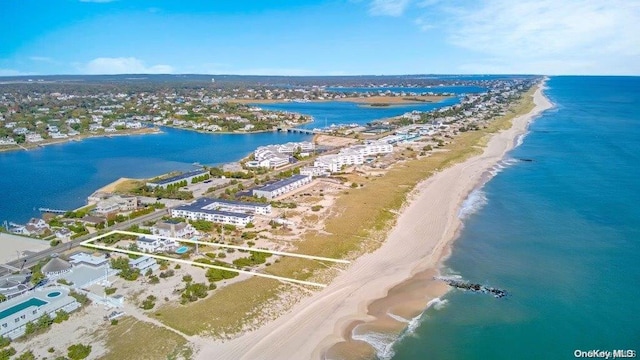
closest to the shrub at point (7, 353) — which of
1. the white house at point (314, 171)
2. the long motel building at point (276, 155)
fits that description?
the white house at point (314, 171)

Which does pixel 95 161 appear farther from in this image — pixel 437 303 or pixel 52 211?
pixel 437 303

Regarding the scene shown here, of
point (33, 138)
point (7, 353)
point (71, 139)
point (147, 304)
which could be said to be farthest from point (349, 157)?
point (33, 138)

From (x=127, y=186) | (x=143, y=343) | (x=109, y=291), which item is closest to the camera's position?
(x=143, y=343)

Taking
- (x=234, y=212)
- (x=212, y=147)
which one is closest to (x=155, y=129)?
(x=212, y=147)

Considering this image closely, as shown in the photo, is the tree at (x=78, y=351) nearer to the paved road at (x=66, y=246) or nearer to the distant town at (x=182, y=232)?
the distant town at (x=182, y=232)

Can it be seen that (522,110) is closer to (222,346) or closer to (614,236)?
(614,236)
